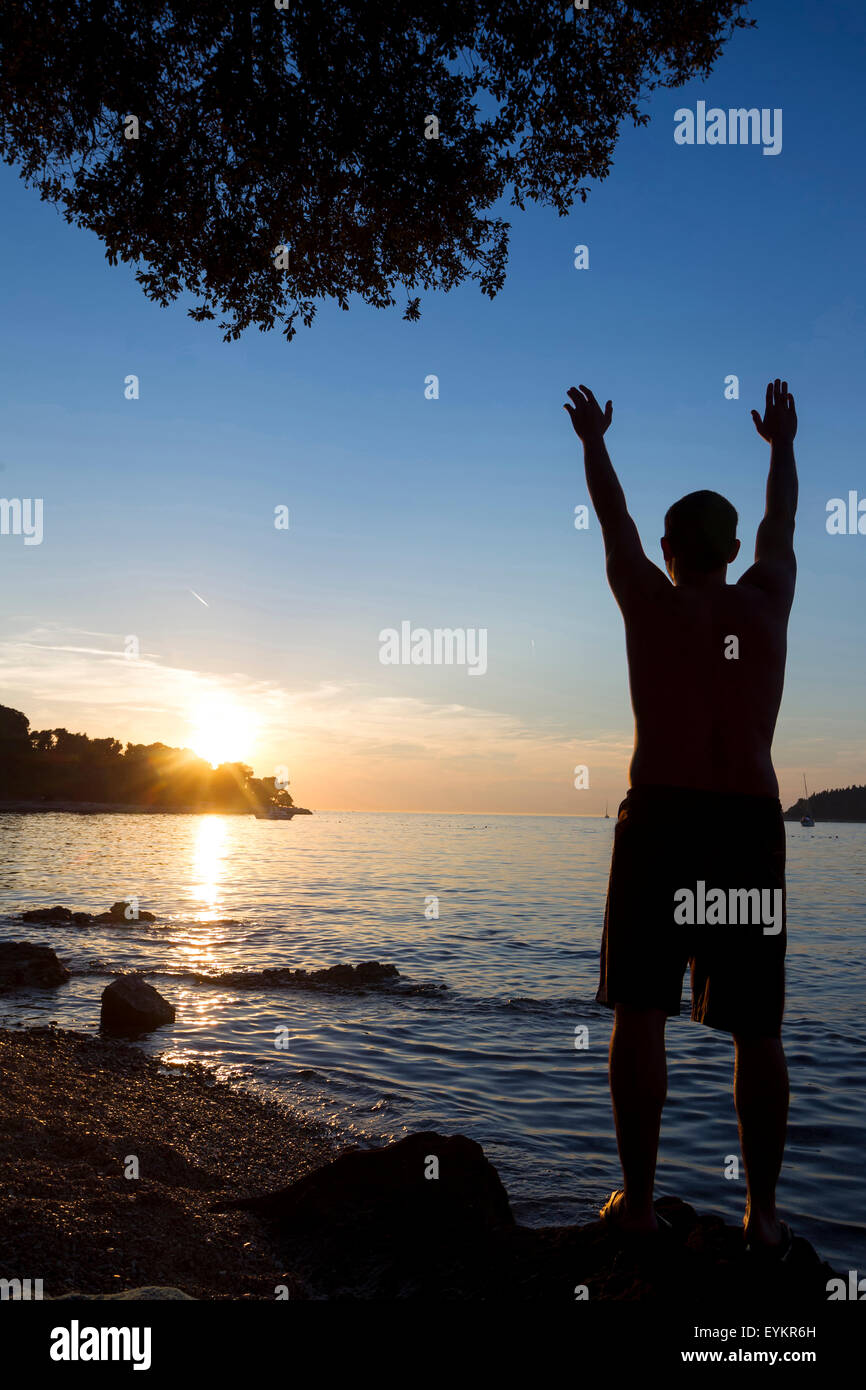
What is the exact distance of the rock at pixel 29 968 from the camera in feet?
42.0

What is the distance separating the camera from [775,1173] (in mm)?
3055

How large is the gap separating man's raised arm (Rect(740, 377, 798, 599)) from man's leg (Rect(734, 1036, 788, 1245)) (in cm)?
181

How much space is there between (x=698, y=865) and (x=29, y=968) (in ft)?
42.2

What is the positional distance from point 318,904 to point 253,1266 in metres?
24.9

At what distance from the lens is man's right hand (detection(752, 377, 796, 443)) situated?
13.1 ft

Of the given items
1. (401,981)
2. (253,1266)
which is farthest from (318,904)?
(253,1266)

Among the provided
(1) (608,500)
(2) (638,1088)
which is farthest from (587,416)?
(2) (638,1088)

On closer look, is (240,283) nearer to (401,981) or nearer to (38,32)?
(38,32)

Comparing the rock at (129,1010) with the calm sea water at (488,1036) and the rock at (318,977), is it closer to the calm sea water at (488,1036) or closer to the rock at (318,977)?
the calm sea water at (488,1036)

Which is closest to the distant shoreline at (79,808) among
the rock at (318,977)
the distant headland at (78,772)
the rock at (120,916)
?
the distant headland at (78,772)

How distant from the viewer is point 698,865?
10.2ft

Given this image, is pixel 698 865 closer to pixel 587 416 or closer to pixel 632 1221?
pixel 632 1221

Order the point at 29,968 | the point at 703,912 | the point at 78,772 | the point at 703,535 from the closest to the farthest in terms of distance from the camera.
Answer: the point at 703,912
the point at 703,535
the point at 29,968
the point at 78,772

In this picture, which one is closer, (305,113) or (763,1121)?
(763,1121)
